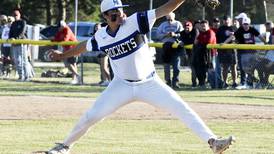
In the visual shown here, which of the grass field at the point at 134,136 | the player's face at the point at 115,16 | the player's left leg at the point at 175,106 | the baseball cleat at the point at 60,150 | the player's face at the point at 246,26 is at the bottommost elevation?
the grass field at the point at 134,136

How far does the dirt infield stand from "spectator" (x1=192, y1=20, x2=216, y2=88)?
4.44m

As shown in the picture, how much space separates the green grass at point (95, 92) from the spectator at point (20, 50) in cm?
43

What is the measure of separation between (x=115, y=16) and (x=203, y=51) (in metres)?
12.5

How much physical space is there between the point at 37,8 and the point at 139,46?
45.0m

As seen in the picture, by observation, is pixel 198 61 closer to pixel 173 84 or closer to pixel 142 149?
pixel 173 84

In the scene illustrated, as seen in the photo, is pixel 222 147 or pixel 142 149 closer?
pixel 222 147

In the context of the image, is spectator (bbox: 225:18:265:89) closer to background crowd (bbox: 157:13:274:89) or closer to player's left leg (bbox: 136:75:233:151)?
background crowd (bbox: 157:13:274:89)

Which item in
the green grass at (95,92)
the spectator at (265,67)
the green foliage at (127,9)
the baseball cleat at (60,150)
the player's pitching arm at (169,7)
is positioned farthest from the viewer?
the green foliage at (127,9)

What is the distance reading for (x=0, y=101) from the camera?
17984mm

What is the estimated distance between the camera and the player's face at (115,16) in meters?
9.68

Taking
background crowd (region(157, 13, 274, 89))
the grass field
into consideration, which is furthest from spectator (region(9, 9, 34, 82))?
the grass field

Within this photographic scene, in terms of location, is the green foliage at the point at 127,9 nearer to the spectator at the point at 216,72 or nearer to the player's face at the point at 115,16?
the spectator at the point at 216,72

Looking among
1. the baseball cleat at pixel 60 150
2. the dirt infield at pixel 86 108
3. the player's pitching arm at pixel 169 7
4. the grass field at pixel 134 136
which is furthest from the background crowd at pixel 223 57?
the player's pitching arm at pixel 169 7

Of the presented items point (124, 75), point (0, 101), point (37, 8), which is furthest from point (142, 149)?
point (37, 8)
